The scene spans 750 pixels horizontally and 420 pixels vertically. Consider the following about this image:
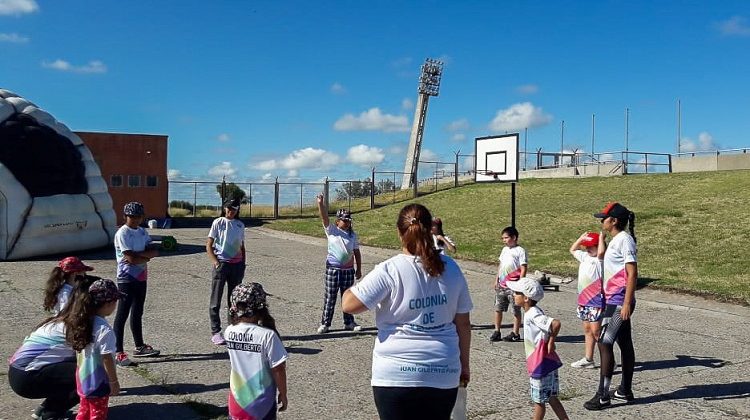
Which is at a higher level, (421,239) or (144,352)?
(421,239)

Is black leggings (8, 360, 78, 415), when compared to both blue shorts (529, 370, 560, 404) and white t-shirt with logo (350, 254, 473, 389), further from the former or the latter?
blue shorts (529, 370, 560, 404)

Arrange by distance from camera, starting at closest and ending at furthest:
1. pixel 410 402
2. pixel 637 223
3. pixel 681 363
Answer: pixel 410 402 < pixel 681 363 < pixel 637 223

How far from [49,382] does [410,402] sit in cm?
328

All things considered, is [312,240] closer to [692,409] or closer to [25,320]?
[25,320]

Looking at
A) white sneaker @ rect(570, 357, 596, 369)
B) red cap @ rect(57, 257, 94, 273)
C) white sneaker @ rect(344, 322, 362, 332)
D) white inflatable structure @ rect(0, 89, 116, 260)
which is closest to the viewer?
red cap @ rect(57, 257, 94, 273)

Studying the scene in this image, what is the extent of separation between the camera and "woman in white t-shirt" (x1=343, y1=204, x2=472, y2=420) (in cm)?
332

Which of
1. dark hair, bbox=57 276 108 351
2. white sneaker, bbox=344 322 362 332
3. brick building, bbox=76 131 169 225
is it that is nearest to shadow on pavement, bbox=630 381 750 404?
white sneaker, bbox=344 322 362 332

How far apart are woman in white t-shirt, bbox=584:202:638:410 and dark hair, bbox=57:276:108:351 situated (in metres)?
4.14

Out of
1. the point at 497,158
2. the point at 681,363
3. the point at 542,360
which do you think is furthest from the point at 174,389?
the point at 497,158

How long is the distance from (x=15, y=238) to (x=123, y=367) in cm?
1164

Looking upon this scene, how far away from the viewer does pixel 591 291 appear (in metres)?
7.10

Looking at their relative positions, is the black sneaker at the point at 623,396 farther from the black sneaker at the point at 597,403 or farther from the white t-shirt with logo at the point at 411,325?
the white t-shirt with logo at the point at 411,325

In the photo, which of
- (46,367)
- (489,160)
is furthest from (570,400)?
(489,160)

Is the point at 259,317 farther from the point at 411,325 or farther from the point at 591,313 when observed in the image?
the point at 591,313
